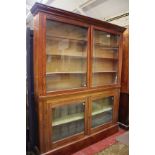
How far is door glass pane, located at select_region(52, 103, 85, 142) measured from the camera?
7.22ft

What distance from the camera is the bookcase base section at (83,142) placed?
7.00 ft

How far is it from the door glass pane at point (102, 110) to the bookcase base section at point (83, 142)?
17cm

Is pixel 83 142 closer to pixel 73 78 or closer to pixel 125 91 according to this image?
pixel 73 78

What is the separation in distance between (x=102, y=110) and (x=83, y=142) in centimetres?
72

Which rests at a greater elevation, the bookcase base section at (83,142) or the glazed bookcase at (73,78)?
the glazed bookcase at (73,78)

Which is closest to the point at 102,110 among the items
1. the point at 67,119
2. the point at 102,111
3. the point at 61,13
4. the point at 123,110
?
the point at 102,111

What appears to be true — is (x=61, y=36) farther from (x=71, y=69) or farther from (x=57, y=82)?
(x=57, y=82)

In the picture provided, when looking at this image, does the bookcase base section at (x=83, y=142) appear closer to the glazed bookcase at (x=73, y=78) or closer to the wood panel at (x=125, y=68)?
the glazed bookcase at (x=73, y=78)

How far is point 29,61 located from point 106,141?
74.6 inches

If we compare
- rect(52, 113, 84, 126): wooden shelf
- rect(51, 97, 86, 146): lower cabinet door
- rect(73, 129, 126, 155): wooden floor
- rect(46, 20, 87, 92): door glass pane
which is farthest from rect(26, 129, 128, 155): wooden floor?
rect(46, 20, 87, 92): door glass pane

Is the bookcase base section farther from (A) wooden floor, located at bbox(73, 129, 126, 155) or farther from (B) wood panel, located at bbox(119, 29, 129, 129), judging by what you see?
(B) wood panel, located at bbox(119, 29, 129, 129)

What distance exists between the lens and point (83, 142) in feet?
7.92

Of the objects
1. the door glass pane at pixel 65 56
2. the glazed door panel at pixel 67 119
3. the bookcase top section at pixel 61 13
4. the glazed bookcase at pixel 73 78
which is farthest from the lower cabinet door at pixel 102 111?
the bookcase top section at pixel 61 13
